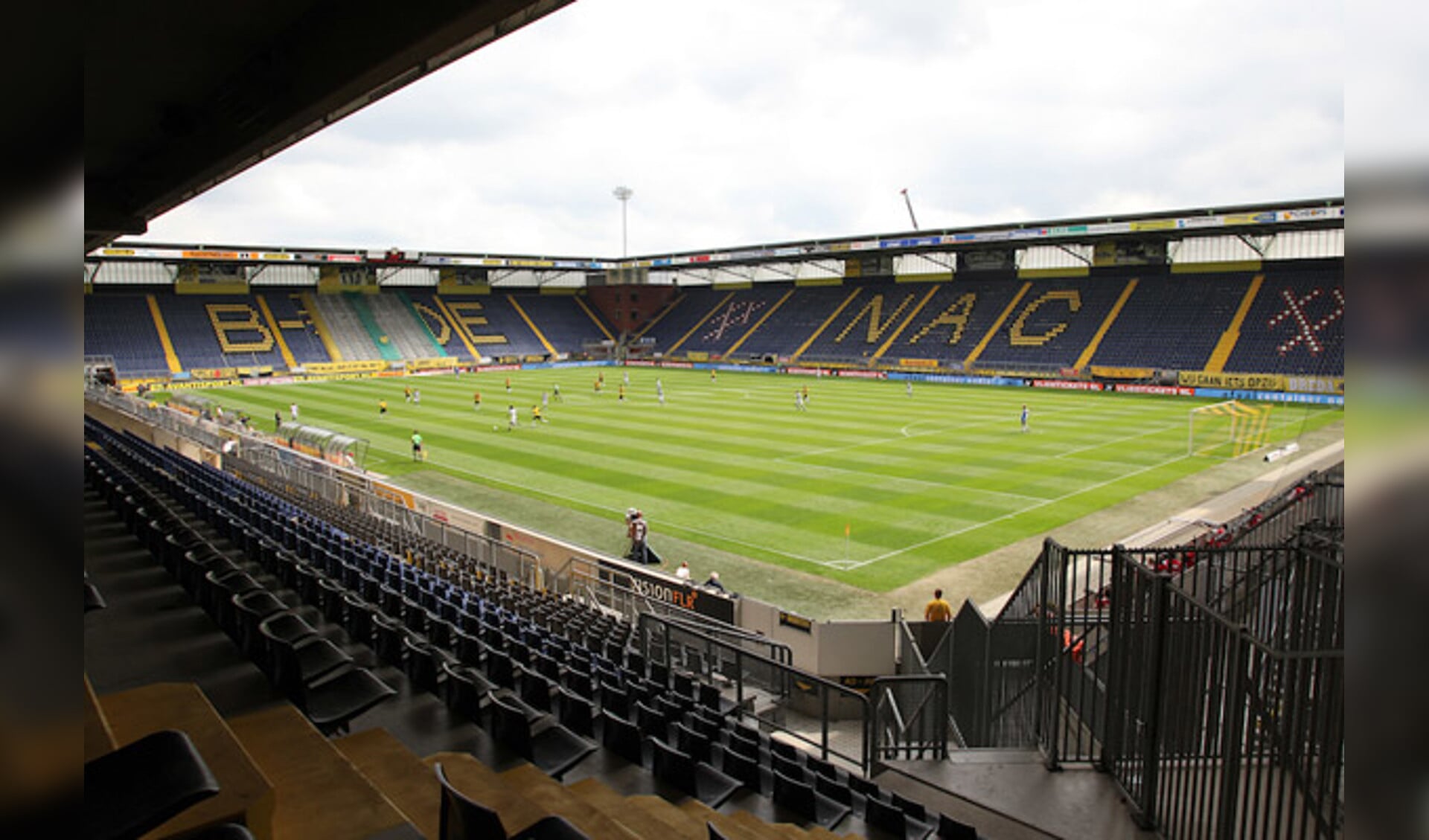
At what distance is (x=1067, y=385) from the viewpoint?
53844mm

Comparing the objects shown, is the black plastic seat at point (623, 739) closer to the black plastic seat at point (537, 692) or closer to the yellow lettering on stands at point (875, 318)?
the black plastic seat at point (537, 692)

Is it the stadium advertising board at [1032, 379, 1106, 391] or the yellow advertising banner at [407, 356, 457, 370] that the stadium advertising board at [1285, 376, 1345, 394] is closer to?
the stadium advertising board at [1032, 379, 1106, 391]

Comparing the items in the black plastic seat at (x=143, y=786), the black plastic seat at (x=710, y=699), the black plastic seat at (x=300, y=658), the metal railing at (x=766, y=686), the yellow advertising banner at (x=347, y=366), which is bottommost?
the metal railing at (x=766, y=686)

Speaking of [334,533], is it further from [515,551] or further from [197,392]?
[197,392]

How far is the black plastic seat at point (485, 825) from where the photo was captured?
2.28m

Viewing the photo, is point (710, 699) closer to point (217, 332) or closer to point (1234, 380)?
point (1234, 380)

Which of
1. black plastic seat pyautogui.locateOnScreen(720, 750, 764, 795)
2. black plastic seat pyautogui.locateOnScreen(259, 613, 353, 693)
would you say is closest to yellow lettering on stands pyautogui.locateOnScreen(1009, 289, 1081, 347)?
black plastic seat pyautogui.locateOnScreen(720, 750, 764, 795)

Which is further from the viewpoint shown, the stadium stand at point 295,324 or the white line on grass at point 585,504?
the stadium stand at point 295,324

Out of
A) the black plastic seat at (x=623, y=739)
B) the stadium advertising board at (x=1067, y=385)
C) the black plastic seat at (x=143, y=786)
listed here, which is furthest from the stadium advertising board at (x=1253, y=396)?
the black plastic seat at (x=143, y=786)

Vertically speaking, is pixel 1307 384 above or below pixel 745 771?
above

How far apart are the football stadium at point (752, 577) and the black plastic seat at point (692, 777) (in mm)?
22

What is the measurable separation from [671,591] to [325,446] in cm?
1757

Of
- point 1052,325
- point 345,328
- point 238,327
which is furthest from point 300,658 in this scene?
point 345,328

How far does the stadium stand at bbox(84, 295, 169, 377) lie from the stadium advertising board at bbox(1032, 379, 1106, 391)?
57.1 metres
